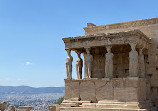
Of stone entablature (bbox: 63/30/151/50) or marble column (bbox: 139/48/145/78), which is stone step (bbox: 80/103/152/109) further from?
stone entablature (bbox: 63/30/151/50)

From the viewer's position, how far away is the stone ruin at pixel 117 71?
15500 mm

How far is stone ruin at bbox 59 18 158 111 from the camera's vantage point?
1550 centimetres

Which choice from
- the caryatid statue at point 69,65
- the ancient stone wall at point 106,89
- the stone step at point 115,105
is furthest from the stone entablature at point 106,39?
the stone step at point 115,105

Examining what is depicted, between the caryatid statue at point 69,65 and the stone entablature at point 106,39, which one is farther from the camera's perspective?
the caryatid statue at point 69,65

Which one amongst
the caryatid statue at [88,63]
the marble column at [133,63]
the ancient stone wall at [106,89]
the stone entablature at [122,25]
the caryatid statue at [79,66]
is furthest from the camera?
the caryatid statue at [79,66]

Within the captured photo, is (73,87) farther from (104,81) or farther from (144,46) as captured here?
(144,46)

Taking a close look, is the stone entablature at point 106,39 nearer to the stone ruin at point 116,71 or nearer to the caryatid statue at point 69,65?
the stone ruin at point 116,71

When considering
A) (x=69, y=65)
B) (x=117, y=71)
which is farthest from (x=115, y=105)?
(x=69, y=65)

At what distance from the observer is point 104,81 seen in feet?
52.7

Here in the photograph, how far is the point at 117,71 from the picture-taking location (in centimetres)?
1812

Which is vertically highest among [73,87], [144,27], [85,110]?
[144,27]

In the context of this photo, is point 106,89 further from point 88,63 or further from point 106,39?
point 106,39

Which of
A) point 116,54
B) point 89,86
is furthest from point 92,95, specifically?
point 116,54

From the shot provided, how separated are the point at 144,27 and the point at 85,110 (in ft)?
20.3
